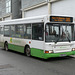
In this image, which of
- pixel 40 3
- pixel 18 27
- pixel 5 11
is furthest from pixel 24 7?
pixel 18 27

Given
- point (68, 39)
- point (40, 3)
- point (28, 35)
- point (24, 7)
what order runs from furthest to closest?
point (24, 7) < point (40, 3) < point (28, 35) < point (68, 39)

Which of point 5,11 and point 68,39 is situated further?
point 5,11

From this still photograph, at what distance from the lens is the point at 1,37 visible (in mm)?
14680

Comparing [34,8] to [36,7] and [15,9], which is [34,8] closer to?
[36,7]

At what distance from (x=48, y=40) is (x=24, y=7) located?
1862 centimetres

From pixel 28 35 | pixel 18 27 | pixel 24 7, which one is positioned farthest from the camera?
pixel 24 7

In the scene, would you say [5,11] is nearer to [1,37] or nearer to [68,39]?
[1,37]

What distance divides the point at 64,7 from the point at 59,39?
8.75 m

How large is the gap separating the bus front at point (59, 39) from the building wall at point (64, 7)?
22.1ft

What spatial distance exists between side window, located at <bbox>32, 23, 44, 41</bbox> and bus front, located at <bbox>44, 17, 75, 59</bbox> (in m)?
0.30

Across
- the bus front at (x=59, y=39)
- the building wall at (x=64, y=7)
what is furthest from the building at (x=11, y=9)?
the bus front at (x=59, y=39)

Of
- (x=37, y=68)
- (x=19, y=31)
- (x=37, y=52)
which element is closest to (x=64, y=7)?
(x=19, y=31)

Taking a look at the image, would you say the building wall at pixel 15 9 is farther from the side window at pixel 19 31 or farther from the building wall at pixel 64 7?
the side window at pixel 19 31

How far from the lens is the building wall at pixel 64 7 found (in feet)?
52.1
